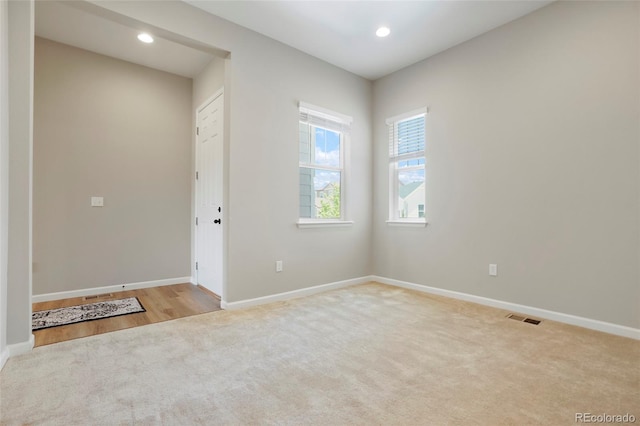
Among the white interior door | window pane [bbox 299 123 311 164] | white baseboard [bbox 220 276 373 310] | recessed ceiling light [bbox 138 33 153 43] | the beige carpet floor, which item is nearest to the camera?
the beige carpet floor

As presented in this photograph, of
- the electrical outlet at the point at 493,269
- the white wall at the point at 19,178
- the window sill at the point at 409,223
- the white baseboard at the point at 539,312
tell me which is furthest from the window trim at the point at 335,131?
the white wall at the point at 19,178

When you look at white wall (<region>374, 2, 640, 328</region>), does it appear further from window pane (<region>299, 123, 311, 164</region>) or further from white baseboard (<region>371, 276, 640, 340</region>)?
window pane (<region>299, 123, 311, 164</region>)

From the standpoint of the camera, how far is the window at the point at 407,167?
13.3 ft

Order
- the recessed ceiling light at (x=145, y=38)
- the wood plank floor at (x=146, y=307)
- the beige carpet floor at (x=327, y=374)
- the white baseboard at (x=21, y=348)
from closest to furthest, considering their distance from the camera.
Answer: the beige carpet floor at (x=327, y=374) → the white baseboard at (x=21, y=348) → the wood plank floor at (x=146, y=307) → the recessed ceiling light at (x=145, y=38)

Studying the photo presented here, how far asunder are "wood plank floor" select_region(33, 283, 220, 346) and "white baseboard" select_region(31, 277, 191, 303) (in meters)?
0.08

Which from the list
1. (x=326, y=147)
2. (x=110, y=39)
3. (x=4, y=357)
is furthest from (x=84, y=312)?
(x=326, y=147)

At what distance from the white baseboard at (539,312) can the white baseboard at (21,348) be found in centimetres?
372

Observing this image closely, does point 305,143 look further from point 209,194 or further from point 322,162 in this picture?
point 209,194

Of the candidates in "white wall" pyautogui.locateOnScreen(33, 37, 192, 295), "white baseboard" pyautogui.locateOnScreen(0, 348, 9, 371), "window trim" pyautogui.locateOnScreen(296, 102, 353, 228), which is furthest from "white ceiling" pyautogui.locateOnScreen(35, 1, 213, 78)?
"white baseboard" pyautogui.locateOnScreen(0, 348, 9, 371)

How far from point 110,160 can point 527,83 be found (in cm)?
479

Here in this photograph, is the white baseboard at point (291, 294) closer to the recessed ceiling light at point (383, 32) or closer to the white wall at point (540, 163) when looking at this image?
the white wall at point (540, 163)

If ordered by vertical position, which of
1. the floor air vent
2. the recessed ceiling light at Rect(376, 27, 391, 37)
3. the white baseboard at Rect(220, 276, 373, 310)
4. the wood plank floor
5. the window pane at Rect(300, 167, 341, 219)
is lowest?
the floor air vent

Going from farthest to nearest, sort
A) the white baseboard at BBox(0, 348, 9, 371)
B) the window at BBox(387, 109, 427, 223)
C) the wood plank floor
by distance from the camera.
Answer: the window at BBox(387, 109, 427, 223) < the wood plank floor < the white baseboard at BBox(0, 348, 9, 371)

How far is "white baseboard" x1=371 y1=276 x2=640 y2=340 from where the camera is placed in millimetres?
2541
